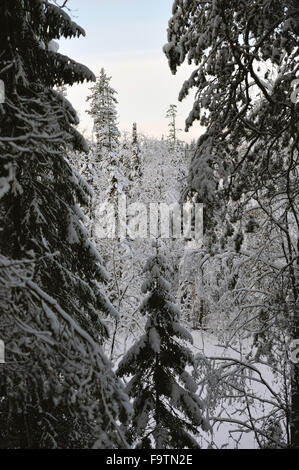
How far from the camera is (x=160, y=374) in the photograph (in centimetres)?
859

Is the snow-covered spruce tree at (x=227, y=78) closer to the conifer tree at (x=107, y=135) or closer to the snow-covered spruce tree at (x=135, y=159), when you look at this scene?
the conifer tree at (x=107, y=135)

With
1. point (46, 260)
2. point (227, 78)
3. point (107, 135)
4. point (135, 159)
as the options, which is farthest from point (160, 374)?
point (135, 159)

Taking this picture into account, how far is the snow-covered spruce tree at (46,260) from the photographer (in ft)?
14.4

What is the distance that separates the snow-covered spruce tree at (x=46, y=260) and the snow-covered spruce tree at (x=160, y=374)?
1543 mm

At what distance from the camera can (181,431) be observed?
832 centimetres

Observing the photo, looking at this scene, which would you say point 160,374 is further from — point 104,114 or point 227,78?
point 104,114

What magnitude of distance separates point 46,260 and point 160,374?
3.97 meters

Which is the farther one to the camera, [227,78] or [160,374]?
[160,374]

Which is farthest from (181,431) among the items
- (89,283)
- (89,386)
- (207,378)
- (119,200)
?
(119,200)

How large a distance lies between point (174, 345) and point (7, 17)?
22.6 feet

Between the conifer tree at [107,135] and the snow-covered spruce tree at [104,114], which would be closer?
the conifer tree at [107,135]

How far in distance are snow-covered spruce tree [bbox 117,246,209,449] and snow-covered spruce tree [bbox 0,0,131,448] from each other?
154cm

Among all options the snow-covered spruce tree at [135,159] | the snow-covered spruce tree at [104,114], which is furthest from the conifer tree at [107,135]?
the snow-covered spruce tree at [135,159]

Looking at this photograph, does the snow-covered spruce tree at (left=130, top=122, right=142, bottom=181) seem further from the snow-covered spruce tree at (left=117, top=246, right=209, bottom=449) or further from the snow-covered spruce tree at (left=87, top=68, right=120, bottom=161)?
the snow-covered spruce tree at (left=117, top=246, right=209, bottom=449)
